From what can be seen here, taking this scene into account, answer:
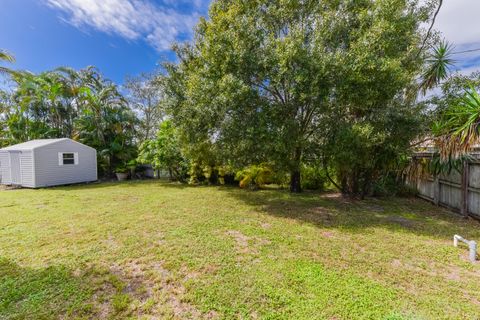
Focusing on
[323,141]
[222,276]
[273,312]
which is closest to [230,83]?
[323,141]

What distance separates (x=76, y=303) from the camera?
2682 millimetres

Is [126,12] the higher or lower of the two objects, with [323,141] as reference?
higher

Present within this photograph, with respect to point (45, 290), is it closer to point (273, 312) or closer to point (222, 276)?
point (222, 276)

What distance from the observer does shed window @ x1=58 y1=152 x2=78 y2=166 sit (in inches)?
497

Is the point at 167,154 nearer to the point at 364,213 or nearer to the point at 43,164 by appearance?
the point at 43,164

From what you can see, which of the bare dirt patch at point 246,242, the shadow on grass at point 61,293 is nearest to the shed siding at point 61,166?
the shadow on grass at point 61,293

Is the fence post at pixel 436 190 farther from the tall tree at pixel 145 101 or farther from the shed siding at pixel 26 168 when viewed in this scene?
the tall tree at pixel 145 101

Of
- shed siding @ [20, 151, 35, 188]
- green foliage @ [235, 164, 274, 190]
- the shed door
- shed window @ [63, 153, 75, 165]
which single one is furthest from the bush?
the shed door

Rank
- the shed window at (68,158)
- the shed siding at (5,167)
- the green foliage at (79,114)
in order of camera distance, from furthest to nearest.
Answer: the green foliage at (79,114), the shed window at (68,158), the shed siding at (5,167)

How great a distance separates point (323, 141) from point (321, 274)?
16.3 ft

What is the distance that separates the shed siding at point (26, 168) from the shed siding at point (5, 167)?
1357 millimetres

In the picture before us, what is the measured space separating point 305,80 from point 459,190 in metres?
5.61

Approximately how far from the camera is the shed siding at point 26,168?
11.5 meters

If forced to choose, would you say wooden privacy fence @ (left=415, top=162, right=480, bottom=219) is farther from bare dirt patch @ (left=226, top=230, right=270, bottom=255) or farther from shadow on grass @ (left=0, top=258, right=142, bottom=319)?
shadow on grass @ (left=0, top=258, right=142, bottom=319)
